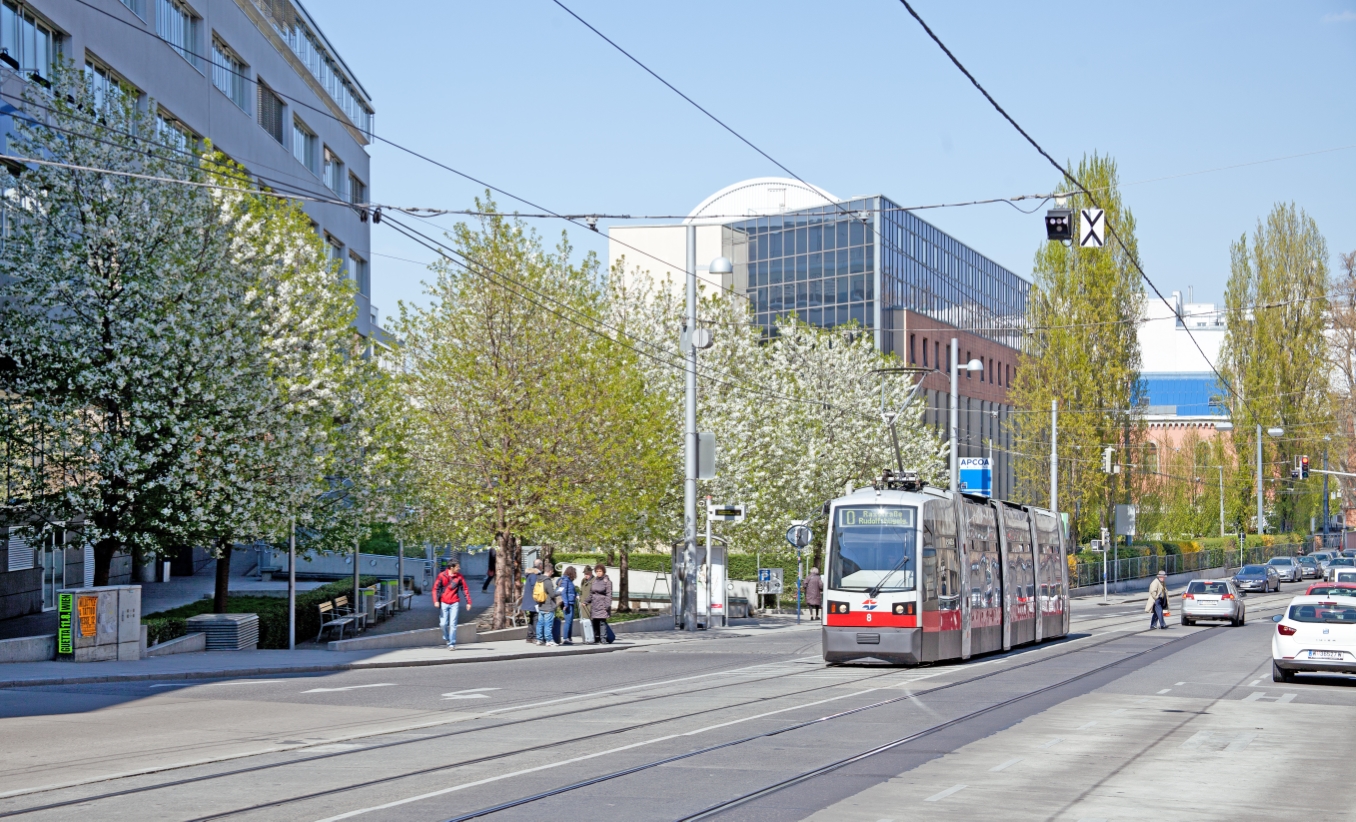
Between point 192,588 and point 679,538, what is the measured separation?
14845mm

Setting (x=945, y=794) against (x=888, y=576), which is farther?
(x=888, y=576)

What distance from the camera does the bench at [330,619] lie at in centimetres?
2927

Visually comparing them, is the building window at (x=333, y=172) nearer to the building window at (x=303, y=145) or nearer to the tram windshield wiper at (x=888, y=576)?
the building window at (x=303, y=145)

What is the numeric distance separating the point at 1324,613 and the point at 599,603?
1404 cm

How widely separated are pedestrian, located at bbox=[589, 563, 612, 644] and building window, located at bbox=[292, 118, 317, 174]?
25733 mm

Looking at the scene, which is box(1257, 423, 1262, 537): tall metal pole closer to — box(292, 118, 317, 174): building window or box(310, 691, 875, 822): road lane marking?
box(292, 118, 317, 174): building window

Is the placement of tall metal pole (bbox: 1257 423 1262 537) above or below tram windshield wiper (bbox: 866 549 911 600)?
above

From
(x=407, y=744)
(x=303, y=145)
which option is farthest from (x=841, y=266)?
(x=407, y=744)

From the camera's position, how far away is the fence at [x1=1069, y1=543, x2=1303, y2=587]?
234 feet

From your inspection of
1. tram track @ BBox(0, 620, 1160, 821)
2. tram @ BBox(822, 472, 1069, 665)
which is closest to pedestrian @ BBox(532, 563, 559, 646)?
tram @ BBox(822, 472, 1069, 665)

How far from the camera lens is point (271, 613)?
28031mm

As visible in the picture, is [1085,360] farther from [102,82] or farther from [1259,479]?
[102,82]

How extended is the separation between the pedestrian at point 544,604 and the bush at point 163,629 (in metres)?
6.62

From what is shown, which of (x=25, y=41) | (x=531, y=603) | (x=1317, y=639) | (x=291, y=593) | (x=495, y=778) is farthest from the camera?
(x=531, y=603)
